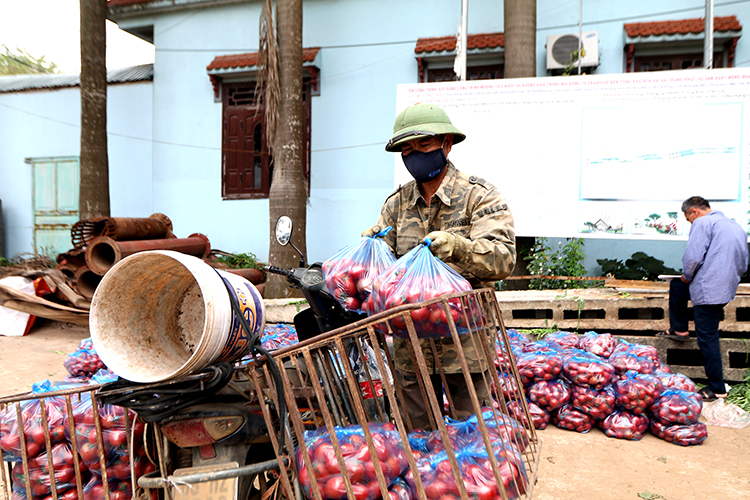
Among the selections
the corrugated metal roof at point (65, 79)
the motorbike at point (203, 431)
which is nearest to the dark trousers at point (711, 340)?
the motorbike at point (203, 431)

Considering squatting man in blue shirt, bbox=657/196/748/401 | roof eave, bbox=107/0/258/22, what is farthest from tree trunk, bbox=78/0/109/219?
squatting man in blue shirt, bbox=657/196/748/401

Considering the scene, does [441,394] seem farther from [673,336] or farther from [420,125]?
[673,336]

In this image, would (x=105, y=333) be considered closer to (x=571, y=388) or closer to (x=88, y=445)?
(x=88, y=445)

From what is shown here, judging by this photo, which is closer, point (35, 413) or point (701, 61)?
point (35, 413)

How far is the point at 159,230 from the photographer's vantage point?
23.1 ft

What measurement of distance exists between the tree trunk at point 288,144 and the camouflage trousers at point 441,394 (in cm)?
452

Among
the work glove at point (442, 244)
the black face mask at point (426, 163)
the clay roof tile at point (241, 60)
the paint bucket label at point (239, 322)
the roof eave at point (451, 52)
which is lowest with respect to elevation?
the paint bucket label at point (239, 322)

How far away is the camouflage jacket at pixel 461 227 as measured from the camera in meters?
2.02

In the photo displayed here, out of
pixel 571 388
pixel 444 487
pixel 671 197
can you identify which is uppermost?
pixel 671 197

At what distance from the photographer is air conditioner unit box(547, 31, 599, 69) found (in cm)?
739

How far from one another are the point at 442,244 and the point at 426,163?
0.61 meters

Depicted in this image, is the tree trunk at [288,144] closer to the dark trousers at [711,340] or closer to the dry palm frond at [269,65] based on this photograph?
the dry palm frond at [269,65]

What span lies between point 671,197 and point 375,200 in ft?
15.1

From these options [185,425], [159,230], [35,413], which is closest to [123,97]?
[159,230]
